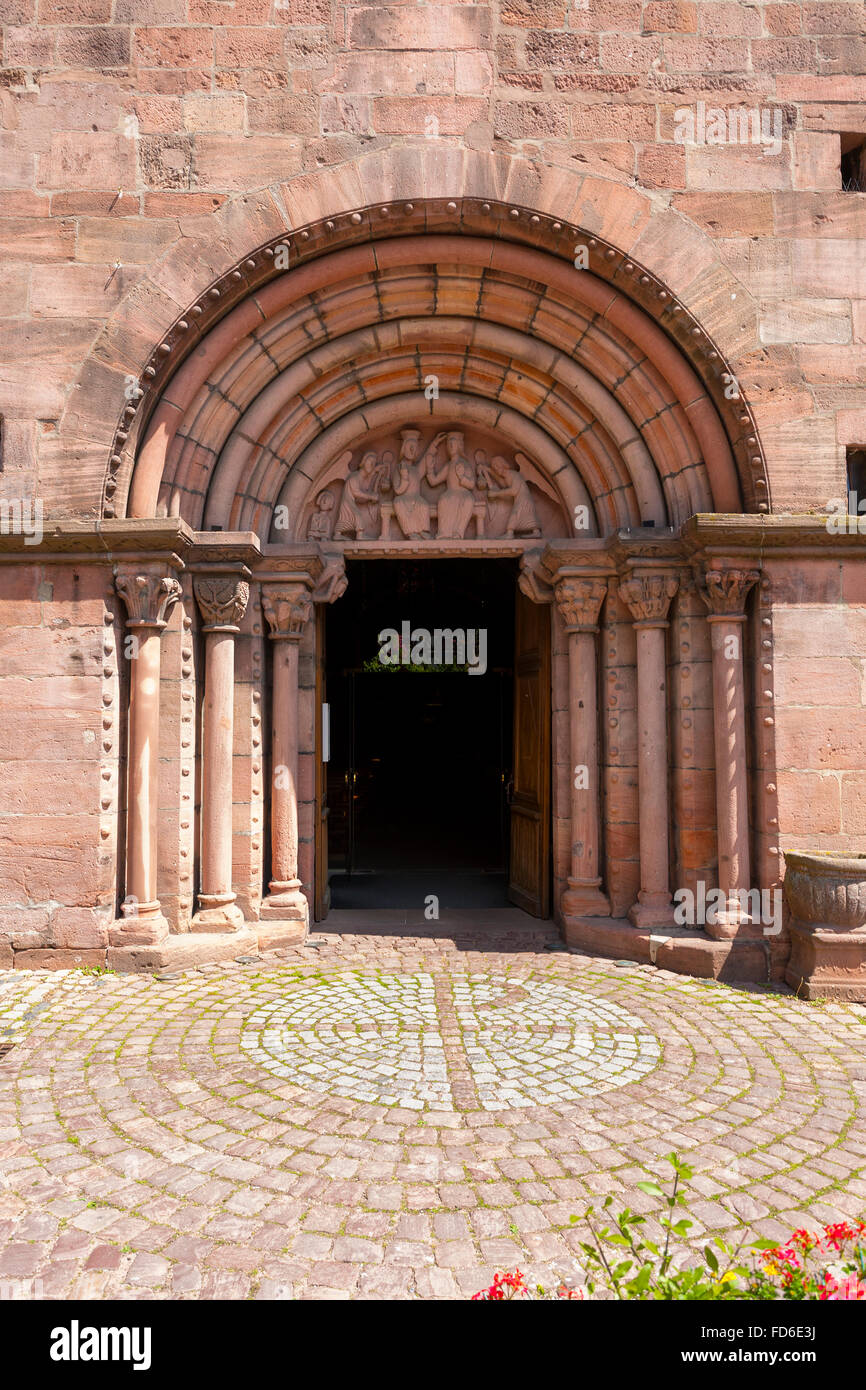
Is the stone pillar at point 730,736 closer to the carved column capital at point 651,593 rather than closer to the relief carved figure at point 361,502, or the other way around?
the carved column capital at point 651,593

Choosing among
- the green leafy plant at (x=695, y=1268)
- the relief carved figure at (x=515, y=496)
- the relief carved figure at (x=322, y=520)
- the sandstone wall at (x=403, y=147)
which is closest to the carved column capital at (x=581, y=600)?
the relief carved figure at (x=515, y=496)

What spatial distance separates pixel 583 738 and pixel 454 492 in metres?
2.23

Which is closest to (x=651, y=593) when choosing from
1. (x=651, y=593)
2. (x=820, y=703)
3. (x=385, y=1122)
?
(x=651, y=593)

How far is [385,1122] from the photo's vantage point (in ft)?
10.4

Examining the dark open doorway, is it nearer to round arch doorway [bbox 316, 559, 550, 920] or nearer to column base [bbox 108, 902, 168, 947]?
round arch doorway [bbox 316, 559, 550, 920]

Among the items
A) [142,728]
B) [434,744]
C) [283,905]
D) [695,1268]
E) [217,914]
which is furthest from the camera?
[434,744]

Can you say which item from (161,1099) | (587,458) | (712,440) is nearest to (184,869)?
(161,1099)

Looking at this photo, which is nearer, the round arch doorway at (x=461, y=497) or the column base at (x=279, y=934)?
the round arch doorway at (x=461, y=497)

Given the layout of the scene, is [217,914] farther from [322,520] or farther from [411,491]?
[411,491]

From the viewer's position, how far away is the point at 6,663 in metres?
5.15

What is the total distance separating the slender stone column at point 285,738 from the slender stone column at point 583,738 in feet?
6.71

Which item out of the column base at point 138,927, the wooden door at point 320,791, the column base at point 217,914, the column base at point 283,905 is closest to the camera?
the column base at point 138,927

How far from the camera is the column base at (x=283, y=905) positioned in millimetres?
5691

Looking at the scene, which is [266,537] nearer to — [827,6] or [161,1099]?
[161,1099]
